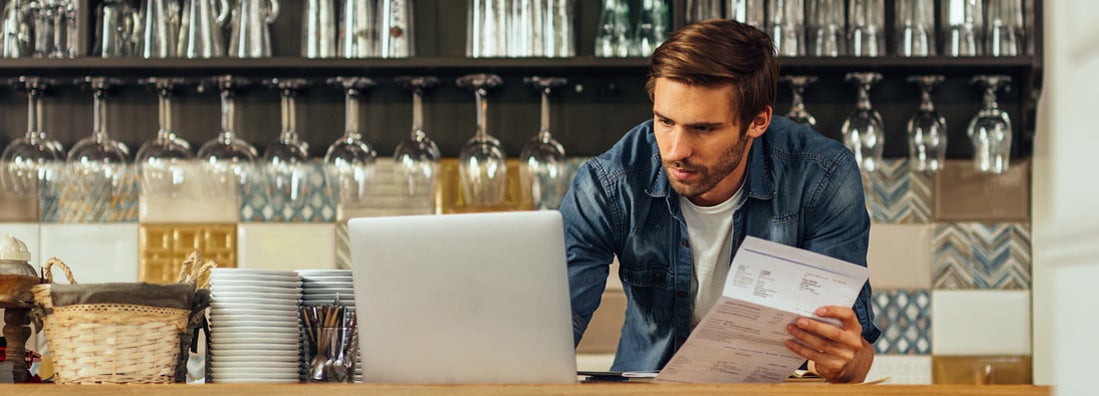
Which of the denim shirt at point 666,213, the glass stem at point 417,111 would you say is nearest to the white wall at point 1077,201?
the denim shirt at point 666,213

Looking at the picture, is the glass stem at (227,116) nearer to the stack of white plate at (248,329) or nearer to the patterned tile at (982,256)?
the stack of white plate at (248,329)

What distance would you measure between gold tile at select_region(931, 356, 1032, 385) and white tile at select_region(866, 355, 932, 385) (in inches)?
0.7

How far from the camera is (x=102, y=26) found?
2.66 meters

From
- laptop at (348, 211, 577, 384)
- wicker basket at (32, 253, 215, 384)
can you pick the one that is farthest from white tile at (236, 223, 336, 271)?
laptop at (348, 211, 577, 384)

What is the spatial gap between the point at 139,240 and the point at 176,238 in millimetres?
85

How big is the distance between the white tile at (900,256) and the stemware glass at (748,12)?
56 centimetres

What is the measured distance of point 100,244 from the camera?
278 centimetres

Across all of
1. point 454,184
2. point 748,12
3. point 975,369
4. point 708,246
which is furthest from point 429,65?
point 975,369

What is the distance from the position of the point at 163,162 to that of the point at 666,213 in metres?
1.18

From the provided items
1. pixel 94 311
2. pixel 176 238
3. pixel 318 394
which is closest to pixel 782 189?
pixel 318 394

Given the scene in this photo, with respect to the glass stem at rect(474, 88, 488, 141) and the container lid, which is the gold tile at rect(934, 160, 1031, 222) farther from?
the container lid

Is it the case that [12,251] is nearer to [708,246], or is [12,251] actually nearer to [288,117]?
[708,246]

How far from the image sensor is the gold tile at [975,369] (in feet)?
8.86

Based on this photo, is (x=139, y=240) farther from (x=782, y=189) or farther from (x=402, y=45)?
(x=782, y=189)
